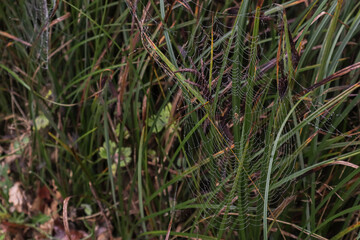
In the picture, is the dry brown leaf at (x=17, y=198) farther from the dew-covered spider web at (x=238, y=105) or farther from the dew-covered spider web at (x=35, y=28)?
the dew-covered spider web at (x=238, y=105)

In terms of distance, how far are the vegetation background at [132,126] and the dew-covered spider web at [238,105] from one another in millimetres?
18

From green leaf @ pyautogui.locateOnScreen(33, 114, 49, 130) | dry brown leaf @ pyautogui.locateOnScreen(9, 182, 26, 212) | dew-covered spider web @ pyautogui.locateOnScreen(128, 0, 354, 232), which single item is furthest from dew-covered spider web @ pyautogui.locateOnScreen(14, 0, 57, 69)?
dry brown leaf @ pyautogui.locateOnScreen(9, 182, 26, 212)

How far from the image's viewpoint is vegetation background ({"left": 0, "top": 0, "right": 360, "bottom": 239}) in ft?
4.42

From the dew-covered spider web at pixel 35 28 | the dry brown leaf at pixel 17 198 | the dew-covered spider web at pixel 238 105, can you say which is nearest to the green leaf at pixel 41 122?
the dew-covered spider web at pixel 35 28

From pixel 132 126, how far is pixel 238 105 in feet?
1.60

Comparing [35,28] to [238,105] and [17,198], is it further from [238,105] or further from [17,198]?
[238,105]

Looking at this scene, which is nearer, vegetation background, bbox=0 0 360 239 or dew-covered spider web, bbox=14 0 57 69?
vegetation background, bbox=0 0 360 239

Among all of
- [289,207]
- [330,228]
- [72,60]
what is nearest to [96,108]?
[72,60]

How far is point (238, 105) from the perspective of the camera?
1265 millimetres

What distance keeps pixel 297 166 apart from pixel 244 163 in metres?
0.25

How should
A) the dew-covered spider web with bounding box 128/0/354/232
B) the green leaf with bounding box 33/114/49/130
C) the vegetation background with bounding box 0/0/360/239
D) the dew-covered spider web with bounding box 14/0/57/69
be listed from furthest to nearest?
the green leaf with bounding box 33/114/49/130 < the dew-covered spider web with bounding box 14/0/57/69 < the vegetation background with bounding box 0/0/360/239 < the dew-covered spider web with bounding box 128/0/354/232

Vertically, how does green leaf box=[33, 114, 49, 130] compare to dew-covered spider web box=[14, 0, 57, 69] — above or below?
below

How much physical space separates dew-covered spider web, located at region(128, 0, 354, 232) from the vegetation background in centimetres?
2

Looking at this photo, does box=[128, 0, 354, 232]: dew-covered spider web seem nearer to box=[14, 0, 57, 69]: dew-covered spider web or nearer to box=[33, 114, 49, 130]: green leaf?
box=[14, 0, 57, 69]: dew-covered spider web
